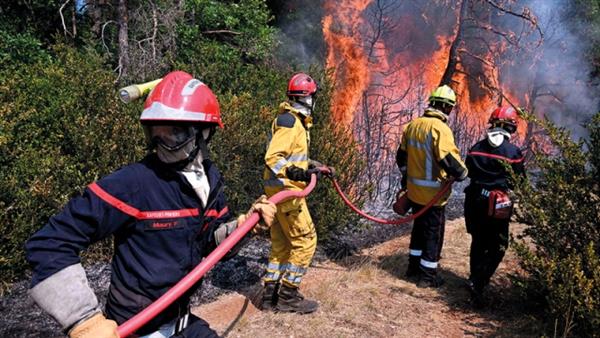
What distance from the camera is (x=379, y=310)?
4684 mm

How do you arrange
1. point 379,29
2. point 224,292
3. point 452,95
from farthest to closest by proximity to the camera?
point 379,29 → point 452,95 → point 224,292

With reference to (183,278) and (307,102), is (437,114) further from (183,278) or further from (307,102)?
(183,278)

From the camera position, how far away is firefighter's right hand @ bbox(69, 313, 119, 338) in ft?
5.82

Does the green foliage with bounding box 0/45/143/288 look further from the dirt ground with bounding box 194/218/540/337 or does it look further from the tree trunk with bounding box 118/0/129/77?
the tree trunk with bounding box 118/0/129/77

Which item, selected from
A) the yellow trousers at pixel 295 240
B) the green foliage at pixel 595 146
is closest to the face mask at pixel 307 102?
the yellow trousers at pixel 295 240

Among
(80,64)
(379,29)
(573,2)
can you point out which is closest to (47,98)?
(80,64)

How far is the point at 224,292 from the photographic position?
4.99 m

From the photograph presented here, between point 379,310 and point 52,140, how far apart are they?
357 cm

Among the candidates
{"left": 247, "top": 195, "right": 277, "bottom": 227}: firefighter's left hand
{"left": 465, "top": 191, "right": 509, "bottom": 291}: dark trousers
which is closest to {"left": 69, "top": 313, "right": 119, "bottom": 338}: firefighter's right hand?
{"left": 247, "top": 195, "right": 277, "bottom": 227}: firefighter's left hand

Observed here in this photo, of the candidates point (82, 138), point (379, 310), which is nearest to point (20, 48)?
point (82, 138)

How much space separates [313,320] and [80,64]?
143 inches

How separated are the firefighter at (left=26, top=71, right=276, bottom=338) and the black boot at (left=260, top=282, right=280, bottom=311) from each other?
82.4 inches

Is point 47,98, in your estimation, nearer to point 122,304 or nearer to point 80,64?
point 80,64

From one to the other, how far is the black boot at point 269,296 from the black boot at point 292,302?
2.0 inches
